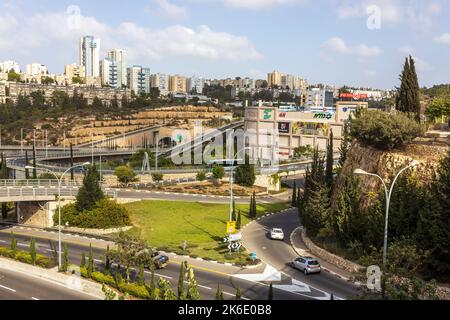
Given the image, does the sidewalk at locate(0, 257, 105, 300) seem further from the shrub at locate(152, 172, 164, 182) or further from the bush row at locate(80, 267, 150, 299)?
the shrub at locate(152, 172, 164, 182)

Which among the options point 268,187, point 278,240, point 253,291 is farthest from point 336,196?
point 268,187

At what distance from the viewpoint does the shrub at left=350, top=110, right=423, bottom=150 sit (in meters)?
42.7

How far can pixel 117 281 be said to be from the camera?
3341 centimetres

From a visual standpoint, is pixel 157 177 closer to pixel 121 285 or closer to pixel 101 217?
pixel 101 217

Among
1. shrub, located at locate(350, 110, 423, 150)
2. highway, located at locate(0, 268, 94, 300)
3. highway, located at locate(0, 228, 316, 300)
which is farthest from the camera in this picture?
shrub, located at locate(350, 110, 423, 150)

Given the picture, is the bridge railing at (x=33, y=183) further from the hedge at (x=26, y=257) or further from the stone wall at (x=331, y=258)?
the stone wall at (x=331, y=258)

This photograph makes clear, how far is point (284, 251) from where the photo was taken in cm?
4684

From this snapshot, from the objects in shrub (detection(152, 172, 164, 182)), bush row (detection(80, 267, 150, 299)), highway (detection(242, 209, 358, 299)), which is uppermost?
shrub (detection(152, 172, 164, 182))

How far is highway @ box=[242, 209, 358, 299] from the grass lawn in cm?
252

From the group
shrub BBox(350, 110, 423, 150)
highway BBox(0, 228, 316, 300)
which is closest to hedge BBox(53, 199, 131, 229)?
highway BBox(0, 228, 316, 300)

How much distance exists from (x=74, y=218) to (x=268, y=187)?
42.5 m

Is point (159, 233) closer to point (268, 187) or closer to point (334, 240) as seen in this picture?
point (334, 240)

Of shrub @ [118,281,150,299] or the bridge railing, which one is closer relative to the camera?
shrub @ [118,281,150,299]

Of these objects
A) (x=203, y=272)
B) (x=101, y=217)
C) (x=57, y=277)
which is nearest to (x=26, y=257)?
(x=57, y=277)
